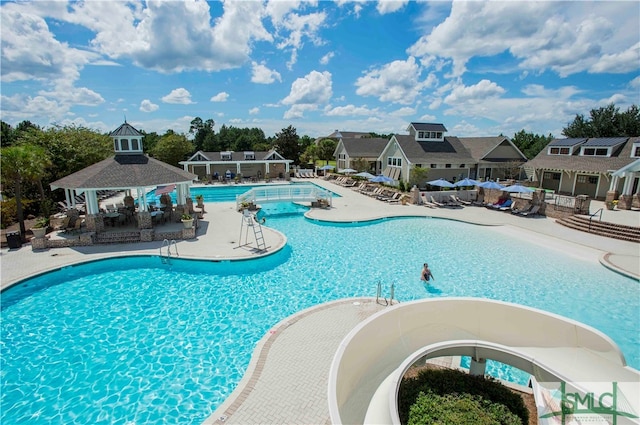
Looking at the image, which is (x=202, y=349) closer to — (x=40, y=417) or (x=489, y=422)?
(x=40, y=417)

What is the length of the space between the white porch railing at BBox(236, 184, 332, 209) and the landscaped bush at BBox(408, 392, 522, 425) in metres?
22.2

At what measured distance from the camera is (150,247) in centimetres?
1728

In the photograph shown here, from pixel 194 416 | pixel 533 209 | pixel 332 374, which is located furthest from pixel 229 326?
pixel 533 209

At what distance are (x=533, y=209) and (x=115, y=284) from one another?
27824 millimetres

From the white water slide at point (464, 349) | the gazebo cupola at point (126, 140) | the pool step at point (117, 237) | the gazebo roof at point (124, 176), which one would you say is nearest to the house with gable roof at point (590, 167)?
the white water slide at point (464, 349)

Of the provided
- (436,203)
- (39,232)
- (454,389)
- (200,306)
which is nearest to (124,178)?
(39,232)

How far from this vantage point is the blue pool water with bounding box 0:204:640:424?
7.89 meters

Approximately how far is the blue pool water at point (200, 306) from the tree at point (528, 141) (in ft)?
151

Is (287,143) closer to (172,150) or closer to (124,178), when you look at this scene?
(172,150)

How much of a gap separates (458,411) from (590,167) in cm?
3307

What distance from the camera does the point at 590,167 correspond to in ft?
96.5

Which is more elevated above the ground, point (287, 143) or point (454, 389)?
point (287, 143)

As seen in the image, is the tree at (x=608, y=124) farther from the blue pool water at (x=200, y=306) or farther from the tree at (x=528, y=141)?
the blue pool water at (x=200, y=306)

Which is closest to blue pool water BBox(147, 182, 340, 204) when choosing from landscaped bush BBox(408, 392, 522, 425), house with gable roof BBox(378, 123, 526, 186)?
house with gable roof BBox(378, 123, 526, 186)
